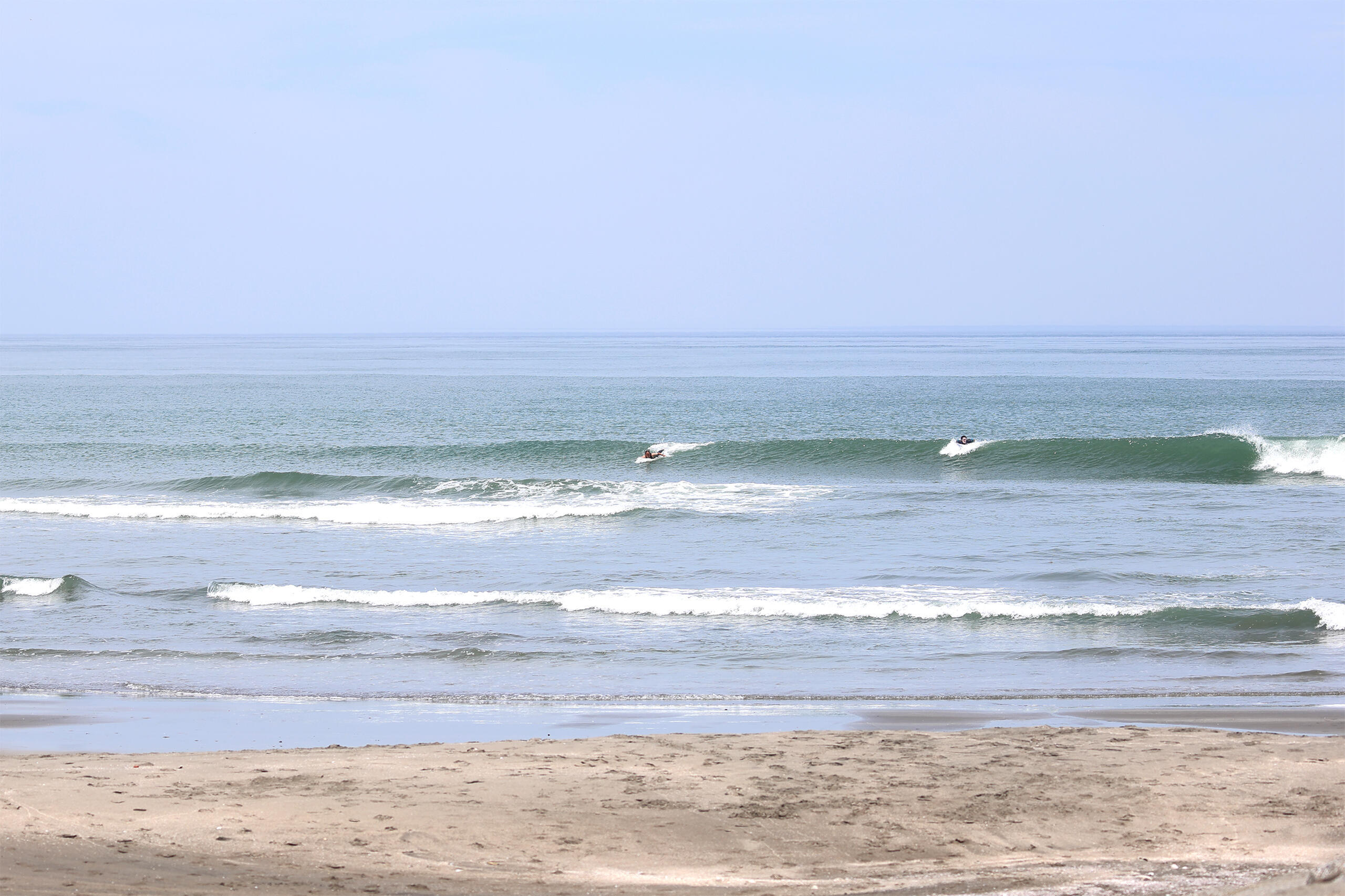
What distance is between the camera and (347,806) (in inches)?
291

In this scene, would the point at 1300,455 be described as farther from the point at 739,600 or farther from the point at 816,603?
the point at 739,600

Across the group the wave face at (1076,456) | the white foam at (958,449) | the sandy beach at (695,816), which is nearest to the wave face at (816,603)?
the sandy beach at (695,816)

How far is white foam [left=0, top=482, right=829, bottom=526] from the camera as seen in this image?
25156mm

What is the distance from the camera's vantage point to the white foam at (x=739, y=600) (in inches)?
603

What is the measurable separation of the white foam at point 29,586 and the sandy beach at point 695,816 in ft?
30.0

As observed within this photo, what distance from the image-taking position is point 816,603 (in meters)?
15.9

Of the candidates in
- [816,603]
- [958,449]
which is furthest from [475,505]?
[958,449]

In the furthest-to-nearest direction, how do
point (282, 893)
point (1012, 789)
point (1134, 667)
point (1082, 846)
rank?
point (1134, 667)
point (1012, 789)
point (1082, 846)
point (282, 893)

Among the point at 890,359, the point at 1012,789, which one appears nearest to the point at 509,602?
the point at 1012,789

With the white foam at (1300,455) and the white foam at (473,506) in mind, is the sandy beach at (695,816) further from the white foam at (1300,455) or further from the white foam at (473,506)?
the white foam at (1300,455)

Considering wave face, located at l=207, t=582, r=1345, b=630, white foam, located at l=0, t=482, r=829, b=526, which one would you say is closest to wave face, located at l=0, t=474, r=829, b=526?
white foam, located at l=0, t=482, r=829, b=526

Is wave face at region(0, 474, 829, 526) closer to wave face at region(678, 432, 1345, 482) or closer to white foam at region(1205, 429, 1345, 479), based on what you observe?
wave face at region(678, 432, 1345, 482)

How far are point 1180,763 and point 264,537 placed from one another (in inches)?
732

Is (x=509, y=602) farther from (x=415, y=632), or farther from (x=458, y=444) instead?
(x=458, y=444)
